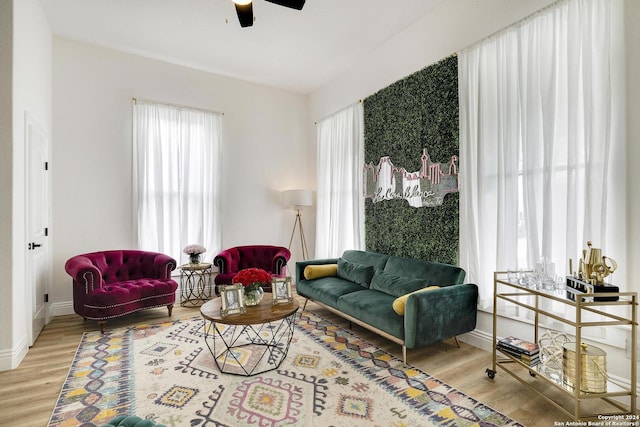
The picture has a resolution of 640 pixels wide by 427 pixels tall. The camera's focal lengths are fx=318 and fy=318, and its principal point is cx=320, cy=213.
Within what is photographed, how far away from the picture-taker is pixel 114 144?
4527mm

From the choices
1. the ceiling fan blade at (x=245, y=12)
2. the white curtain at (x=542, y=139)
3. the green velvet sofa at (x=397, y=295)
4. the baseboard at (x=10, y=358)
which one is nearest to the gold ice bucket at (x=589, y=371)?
the white curtain at (x=542, y=139)

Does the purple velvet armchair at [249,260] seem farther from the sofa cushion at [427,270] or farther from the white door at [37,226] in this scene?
the white door at [37,226]

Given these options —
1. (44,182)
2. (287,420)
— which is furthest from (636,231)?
(44,182)

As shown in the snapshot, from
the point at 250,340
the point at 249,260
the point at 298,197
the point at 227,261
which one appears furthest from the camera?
the point at 298,197

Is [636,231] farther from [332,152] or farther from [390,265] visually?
[332,152]

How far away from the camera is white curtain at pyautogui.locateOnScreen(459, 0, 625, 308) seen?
2236 millimetres

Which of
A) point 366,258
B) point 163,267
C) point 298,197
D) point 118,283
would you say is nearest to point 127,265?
point 118,283

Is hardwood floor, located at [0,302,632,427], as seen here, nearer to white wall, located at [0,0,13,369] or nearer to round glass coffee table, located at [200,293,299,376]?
white wall, located at [0,0,13,369]

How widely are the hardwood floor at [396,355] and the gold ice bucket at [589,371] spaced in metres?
0.26

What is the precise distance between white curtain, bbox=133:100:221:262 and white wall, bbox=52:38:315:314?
0.15 meters

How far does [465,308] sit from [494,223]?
0.85 meters

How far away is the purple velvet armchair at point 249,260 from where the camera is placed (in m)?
4.61

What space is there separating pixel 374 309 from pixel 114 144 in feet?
13.8

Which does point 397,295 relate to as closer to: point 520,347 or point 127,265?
point 520,347
